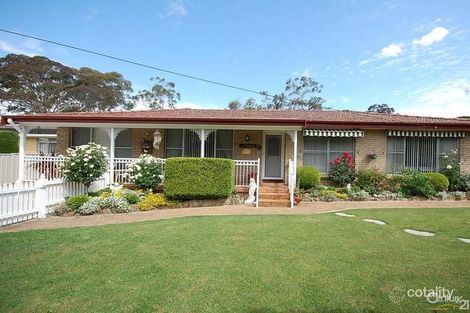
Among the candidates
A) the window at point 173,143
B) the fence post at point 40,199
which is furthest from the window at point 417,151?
the fence post at point 40,199

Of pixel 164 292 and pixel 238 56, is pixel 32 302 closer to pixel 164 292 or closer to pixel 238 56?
pixel 164 292

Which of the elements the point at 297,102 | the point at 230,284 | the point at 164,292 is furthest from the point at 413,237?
the point at 297,102

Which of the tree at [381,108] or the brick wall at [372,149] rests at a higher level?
the tree at [381,108]

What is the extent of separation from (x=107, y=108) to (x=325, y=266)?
43.9 m

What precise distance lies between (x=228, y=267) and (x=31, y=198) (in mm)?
7075

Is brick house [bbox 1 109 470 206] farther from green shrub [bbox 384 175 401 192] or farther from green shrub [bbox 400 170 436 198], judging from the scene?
green shrub [bbox 400 170 436 198]

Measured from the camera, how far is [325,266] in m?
4.60

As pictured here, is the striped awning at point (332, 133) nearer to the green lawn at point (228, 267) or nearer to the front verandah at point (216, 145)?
the front verandah at point (216, 145)

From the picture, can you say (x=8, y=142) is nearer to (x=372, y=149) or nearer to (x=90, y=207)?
(x=90, y=207)

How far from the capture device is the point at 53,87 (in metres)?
38.8

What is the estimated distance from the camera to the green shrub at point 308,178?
1240cm

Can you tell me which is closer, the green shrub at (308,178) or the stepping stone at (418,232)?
the stepping stone at (418,232)

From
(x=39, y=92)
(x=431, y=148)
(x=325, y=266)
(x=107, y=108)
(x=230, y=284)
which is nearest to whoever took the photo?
(x=230, y=284)

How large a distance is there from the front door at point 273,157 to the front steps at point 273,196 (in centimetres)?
151
